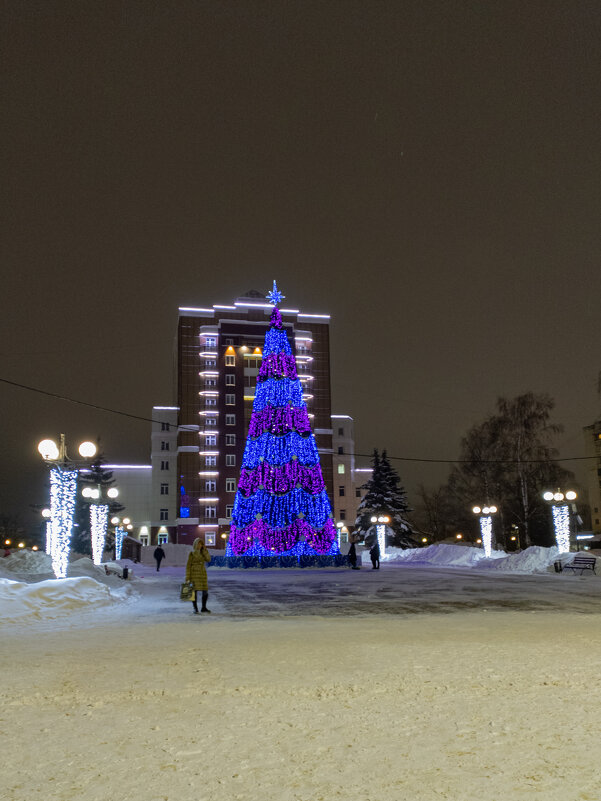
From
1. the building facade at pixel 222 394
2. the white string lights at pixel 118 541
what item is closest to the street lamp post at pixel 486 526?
the white string lights at pixel 118 541

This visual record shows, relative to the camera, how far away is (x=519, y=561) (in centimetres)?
2961

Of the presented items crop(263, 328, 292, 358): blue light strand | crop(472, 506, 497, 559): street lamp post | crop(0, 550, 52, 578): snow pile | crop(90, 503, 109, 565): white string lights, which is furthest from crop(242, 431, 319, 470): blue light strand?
crop(0, 550, 52, 578): snow pile

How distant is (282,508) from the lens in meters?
34.3

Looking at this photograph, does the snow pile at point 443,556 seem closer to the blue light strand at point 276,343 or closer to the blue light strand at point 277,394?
the blue light strand at point 277,394

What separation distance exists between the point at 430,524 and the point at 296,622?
82830mm

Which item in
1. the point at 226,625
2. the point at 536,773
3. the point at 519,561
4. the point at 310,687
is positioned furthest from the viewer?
the point at 519,561

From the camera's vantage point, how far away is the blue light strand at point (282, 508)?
34094 mm

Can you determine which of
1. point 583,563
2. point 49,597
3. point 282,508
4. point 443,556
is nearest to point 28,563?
point 282,508

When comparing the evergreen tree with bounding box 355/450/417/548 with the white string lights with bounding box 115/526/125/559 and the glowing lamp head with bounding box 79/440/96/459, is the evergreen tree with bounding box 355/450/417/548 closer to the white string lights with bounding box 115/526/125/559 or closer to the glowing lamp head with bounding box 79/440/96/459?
the white string lights with bounding box 115/526/125/559

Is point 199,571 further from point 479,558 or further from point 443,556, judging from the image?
point 443,556

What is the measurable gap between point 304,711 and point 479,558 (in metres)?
32.8

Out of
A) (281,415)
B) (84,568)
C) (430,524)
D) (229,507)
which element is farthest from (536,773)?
(430,524)

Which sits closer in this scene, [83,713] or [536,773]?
[536,773]

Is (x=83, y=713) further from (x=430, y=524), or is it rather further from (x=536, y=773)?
(x=430, y=524)
